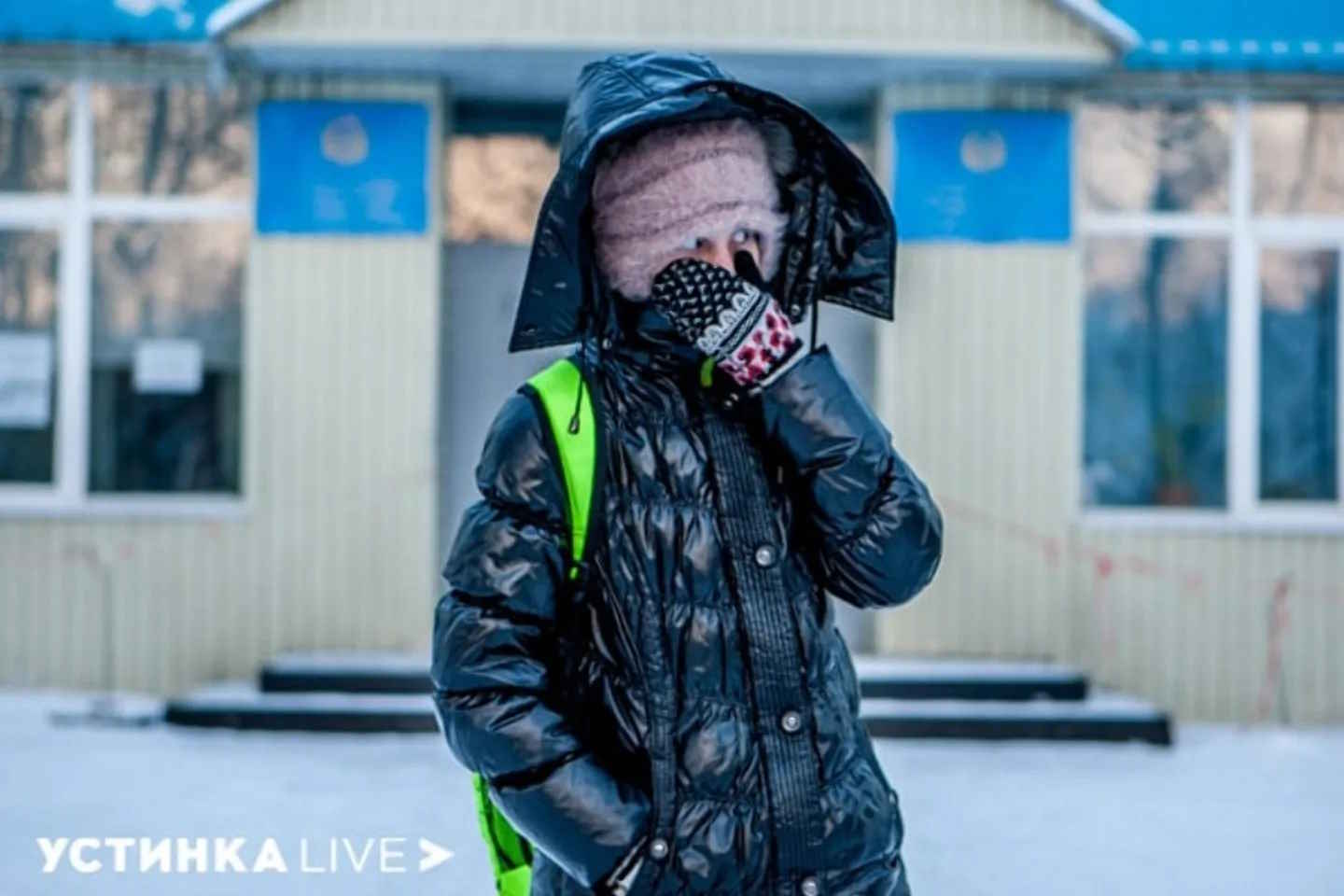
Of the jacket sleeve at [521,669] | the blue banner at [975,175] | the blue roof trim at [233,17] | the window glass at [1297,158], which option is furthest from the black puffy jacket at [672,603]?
the window glass at [1297,158]

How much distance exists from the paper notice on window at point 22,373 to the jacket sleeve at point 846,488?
750 cm

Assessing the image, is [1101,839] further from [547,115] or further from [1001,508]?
[547,115]

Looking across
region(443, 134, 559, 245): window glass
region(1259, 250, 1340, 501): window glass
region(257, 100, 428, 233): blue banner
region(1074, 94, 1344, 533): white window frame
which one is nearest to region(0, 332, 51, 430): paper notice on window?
region(257, 100, 428, 233): blue banner

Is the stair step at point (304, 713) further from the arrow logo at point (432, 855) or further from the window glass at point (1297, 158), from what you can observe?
the window glass at point (1297, 158)

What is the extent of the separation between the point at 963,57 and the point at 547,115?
2.30 meters

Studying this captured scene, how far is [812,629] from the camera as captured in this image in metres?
2.08

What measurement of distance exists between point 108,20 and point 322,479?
2595mm

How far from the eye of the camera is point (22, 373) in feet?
28.6

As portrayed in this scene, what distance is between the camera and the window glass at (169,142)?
8656 mm

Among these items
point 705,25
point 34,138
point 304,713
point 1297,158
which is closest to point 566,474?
point 304,713

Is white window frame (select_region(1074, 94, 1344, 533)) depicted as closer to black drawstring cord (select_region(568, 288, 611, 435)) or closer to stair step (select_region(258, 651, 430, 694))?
stair step (select_region(258, 651, 430, 694))

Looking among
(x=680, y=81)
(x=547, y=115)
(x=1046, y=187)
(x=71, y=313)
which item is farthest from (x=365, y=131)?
(x=680, y=81)

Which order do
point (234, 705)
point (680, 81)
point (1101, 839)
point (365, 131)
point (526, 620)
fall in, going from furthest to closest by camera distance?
point (365, 131) < point (234, 705) < point (1101, 839) < point (680, 81) < point (526, 620)

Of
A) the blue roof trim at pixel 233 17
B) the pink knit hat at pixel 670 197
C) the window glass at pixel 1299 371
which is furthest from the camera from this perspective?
the window glass at pixel 1299 371
